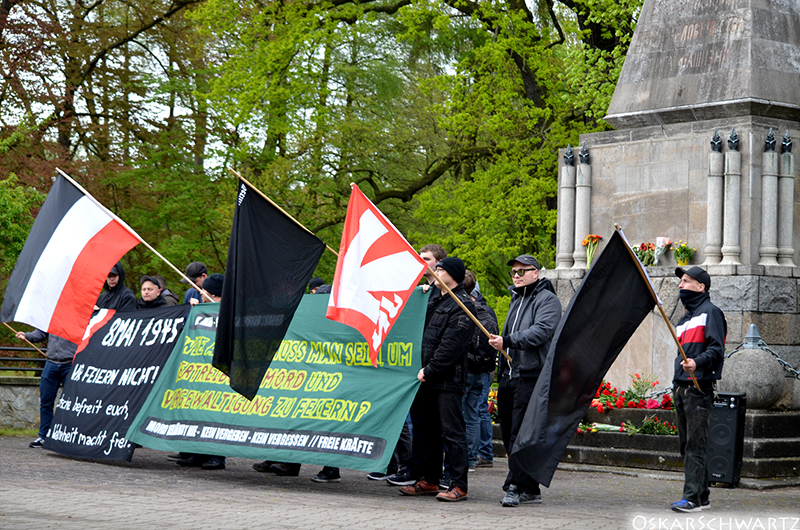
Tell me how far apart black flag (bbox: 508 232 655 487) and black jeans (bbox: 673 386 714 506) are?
0.76 meters

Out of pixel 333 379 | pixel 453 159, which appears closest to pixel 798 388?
pixel 333 379

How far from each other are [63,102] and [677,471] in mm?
17788

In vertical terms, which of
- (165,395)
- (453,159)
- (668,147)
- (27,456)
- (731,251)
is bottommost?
(27,456)

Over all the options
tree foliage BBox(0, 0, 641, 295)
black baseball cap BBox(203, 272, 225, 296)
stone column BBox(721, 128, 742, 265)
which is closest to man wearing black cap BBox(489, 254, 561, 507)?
black baseball cap BBox(203, 272, 225, 296)

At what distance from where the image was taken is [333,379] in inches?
367

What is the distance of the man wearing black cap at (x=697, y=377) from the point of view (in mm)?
8164

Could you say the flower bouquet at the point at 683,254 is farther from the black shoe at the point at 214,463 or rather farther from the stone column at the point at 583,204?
the black shoe at the point at 214,463

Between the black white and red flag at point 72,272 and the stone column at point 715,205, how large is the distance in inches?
266

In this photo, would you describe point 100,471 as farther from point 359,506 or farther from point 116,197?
point 116,197

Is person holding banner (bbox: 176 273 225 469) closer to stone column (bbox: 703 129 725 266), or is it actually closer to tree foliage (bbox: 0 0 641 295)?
stone column (bbox: 703 129 725 266)

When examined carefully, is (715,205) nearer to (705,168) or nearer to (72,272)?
(705,168)

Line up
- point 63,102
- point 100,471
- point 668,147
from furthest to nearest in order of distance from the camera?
point 63,102 < point 668,147 < point 100,471

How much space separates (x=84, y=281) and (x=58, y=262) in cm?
36

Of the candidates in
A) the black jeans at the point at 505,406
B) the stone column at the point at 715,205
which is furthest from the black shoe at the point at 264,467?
the stone column at the point at 715,205
